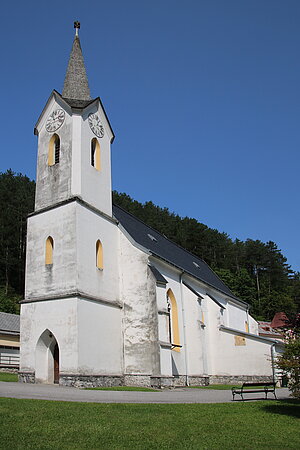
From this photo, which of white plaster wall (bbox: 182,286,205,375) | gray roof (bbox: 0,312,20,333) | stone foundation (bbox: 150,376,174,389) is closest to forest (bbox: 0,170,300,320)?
gray roof (bbox: 0,312,20,333)

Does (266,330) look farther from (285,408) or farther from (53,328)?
(285,408)

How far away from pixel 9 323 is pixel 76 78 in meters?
22.9

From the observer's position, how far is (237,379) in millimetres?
29766

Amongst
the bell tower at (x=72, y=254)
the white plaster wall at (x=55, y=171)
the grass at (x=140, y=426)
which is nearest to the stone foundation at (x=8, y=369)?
the bell tower at (x=72, y=254)

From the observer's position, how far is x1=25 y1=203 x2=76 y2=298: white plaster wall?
Result: 2080cm

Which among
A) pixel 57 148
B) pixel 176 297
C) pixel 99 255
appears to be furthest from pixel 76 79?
pixel 176 297

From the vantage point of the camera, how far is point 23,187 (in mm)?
62219

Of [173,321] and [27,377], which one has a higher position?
[173,321]

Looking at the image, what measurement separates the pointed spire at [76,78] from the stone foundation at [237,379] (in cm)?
2112

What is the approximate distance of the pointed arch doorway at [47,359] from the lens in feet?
67.0

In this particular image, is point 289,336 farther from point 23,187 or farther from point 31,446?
point 23,187

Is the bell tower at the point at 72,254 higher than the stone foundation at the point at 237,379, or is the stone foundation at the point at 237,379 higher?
the bell tower at the point at 72,254

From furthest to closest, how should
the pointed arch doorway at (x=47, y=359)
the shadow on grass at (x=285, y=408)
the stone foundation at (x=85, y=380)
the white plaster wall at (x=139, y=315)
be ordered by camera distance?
1. the white plaster wall at (x=139, y=315)
2. the pointed arch doorway at (x=47, y=359)
3. the stone foundation at (x=85, y=380)
4. the shadow on grass at (x=285, y=408)

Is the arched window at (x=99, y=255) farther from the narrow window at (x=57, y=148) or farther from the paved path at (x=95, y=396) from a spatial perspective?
the paved path at (x=95, y=396)
